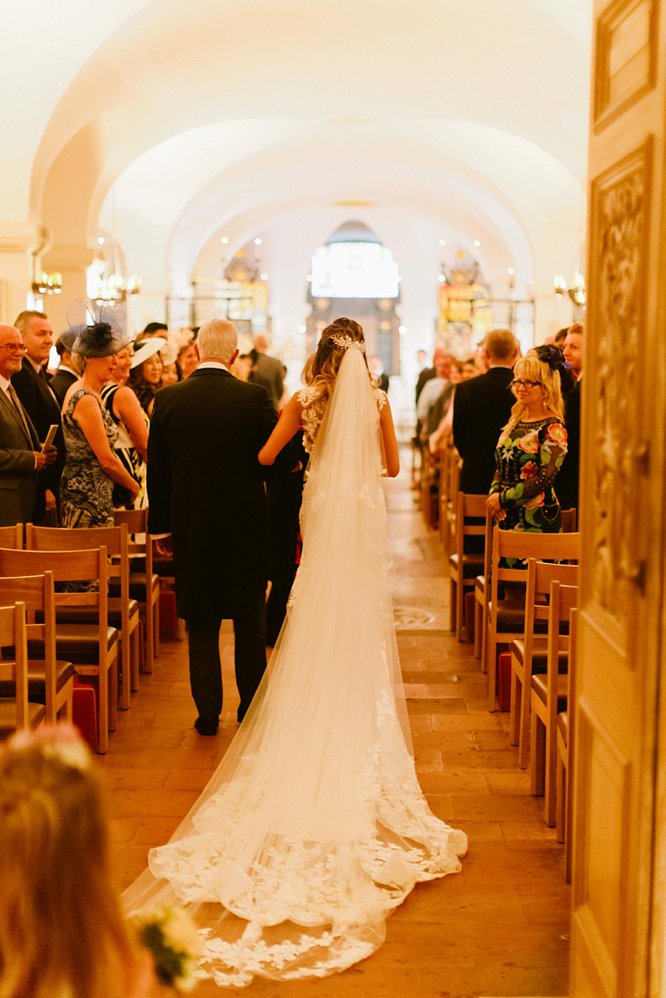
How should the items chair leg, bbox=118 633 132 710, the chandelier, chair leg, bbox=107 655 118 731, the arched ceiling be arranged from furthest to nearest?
the chandelier
the arched ceiling
chair leg, bbox=118 633 132 710
chair leg, bbox=107 655 118 731

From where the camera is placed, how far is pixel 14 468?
6.04 m

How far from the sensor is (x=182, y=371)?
835cm

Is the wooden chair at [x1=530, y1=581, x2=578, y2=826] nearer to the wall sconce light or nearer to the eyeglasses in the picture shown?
the eyeglasses

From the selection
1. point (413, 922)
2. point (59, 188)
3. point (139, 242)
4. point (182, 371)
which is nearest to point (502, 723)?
point (413, 922)

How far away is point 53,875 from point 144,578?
15.6ft

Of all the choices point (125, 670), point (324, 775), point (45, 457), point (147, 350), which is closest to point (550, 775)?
point (324, 775)

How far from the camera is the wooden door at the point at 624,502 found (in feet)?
7.36

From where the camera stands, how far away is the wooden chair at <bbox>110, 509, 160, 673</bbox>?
6.12m

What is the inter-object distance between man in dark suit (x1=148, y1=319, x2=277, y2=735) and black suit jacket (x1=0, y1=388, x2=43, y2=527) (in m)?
1.18

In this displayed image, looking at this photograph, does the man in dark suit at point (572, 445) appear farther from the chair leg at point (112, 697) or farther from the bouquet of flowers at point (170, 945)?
the bouquet of flowers at point (170, 945)

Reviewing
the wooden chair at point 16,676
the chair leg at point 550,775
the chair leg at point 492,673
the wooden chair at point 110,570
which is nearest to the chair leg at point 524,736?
the chair leg at point 550,775

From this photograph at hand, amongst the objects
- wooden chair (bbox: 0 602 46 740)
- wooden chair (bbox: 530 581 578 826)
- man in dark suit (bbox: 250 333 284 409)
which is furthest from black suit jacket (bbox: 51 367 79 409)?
man in dark suit (bbox: 250 333 284 409)

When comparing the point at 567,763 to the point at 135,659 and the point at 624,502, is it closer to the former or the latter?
the point at 624,502

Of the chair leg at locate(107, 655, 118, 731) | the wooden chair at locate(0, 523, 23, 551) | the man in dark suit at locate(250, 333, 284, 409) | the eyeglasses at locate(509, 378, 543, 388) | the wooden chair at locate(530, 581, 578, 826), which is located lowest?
the chair leg at locate(107, 655, 118, 731)
